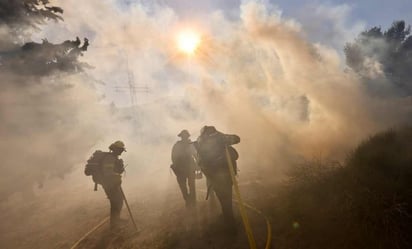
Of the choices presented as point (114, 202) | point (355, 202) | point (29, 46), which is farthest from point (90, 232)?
point (29, 46)

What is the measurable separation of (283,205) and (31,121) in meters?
16.8

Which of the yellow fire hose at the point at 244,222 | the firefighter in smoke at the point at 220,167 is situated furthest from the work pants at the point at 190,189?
the firefighter in smoke at the point at 220,167

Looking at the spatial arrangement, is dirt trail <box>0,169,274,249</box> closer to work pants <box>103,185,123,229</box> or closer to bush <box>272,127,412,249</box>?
work pants <box>103,185,123,229</box>

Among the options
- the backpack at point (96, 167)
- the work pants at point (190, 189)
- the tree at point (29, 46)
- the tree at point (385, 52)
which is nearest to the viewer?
the work pants at point (190, 189)

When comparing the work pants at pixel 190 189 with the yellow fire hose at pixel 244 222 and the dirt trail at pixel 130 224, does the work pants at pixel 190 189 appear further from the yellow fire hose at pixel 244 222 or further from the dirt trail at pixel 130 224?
the yellow fire hose at pixel 244 222

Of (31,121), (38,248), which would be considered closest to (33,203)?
(31,121)

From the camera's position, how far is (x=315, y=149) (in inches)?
621

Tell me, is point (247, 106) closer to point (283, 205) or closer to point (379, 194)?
point (283, 205)

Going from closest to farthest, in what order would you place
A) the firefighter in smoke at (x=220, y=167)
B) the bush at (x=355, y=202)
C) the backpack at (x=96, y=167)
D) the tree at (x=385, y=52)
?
the bush at (x=355, y=202), the firefighter in smoke at (x=220, y=167), the backpack at (x=96, y=167), the tree at (x=385, y=52)

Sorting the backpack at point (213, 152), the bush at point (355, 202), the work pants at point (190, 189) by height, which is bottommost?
the bush at point (355, 202)

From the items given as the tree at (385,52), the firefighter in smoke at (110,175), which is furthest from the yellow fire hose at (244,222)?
the tree at (385,52)

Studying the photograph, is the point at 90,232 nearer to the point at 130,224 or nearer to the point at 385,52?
the point at 130,224

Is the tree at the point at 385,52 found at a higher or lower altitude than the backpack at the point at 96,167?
higher

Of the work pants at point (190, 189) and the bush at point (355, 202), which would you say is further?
the work pants at point (190, 189)
